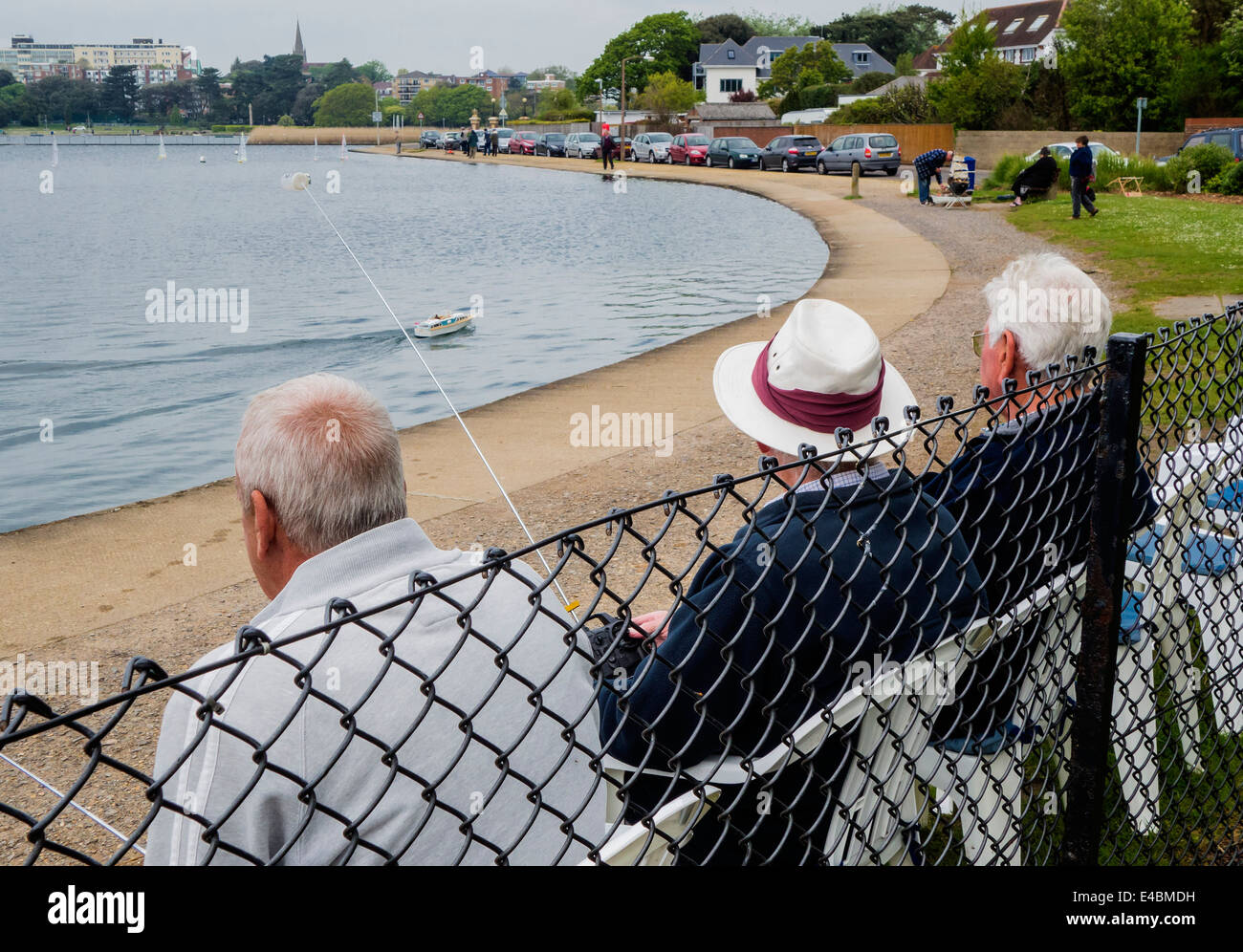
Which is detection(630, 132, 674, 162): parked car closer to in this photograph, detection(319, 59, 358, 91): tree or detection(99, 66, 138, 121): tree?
detection(319, 59, 358, 91): tree

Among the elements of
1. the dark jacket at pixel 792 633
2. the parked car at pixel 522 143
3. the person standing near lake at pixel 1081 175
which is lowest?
the dark jacket at pixel 792 633

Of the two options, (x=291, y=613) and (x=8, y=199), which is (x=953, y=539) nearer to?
(x=291, y=613)

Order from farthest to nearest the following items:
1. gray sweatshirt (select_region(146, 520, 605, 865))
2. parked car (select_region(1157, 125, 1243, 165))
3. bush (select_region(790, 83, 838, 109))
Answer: bush (select_region(790, 83, 838, 109))
parked car (select_region(1157, 125, 1243, 165))
gray sweatshirt (select_region(146, 520, 605, 865))

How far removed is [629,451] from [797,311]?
5.55m

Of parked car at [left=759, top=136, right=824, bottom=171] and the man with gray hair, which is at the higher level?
parked car at [left=759, top=136, right=824, bottom=171]

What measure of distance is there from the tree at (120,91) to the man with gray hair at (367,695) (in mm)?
155234

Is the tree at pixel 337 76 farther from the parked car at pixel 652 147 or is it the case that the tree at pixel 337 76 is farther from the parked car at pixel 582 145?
the parked car at pixel 652 147

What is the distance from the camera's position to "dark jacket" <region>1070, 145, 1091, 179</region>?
22108 millimetres

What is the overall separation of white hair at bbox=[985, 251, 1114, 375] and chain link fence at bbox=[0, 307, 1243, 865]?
0.28m

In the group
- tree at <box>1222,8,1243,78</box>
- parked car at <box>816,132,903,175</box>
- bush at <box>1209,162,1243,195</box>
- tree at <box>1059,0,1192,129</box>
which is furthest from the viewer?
tree at <box>1059,0,1192,129</box>

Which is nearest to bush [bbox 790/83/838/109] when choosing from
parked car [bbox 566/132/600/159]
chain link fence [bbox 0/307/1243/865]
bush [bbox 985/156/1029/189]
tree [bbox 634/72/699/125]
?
A: tree [bbox 634/72/699/125]

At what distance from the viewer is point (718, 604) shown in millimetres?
2236

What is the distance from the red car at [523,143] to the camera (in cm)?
7519

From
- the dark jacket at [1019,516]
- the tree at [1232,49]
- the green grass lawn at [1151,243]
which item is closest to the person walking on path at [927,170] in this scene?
the green grass lawn at [1151,243]
